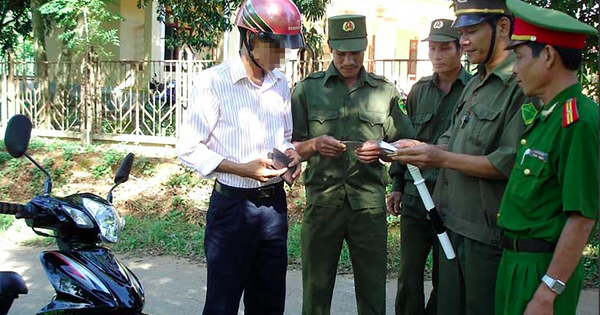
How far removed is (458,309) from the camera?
290cm

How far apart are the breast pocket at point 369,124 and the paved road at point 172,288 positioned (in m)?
1.61

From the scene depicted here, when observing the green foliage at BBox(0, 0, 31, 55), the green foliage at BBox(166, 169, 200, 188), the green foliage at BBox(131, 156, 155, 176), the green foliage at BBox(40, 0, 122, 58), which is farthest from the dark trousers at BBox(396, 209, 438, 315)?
the green foliage at BBox(0, 0, 31, 55)

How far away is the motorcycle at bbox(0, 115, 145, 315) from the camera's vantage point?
240 centimetres

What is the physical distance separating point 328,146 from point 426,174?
810 millimetres

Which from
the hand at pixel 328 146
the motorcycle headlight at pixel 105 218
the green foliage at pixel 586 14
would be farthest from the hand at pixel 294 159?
the green foliage at pixel 586 14

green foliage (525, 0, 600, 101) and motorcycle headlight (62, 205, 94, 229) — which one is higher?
green foliage (525, 0, 600, 101)

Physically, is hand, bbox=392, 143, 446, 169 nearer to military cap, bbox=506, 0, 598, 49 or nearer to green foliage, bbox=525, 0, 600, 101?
military cap, bbox=506, 0, 598, 49

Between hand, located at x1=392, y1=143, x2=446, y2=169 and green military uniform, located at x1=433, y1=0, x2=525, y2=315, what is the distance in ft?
0.57

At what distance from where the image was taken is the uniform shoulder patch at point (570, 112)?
218 cm

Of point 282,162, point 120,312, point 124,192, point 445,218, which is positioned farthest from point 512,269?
point 124,192

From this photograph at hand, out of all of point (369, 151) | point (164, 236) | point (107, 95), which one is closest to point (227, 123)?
point (369, 151)

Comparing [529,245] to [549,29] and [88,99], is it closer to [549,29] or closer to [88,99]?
[549,29]

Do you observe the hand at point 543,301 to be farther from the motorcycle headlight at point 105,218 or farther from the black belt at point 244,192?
the motorcycle headlight at point 105,218

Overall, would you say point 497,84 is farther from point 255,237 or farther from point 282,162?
point 255,237
